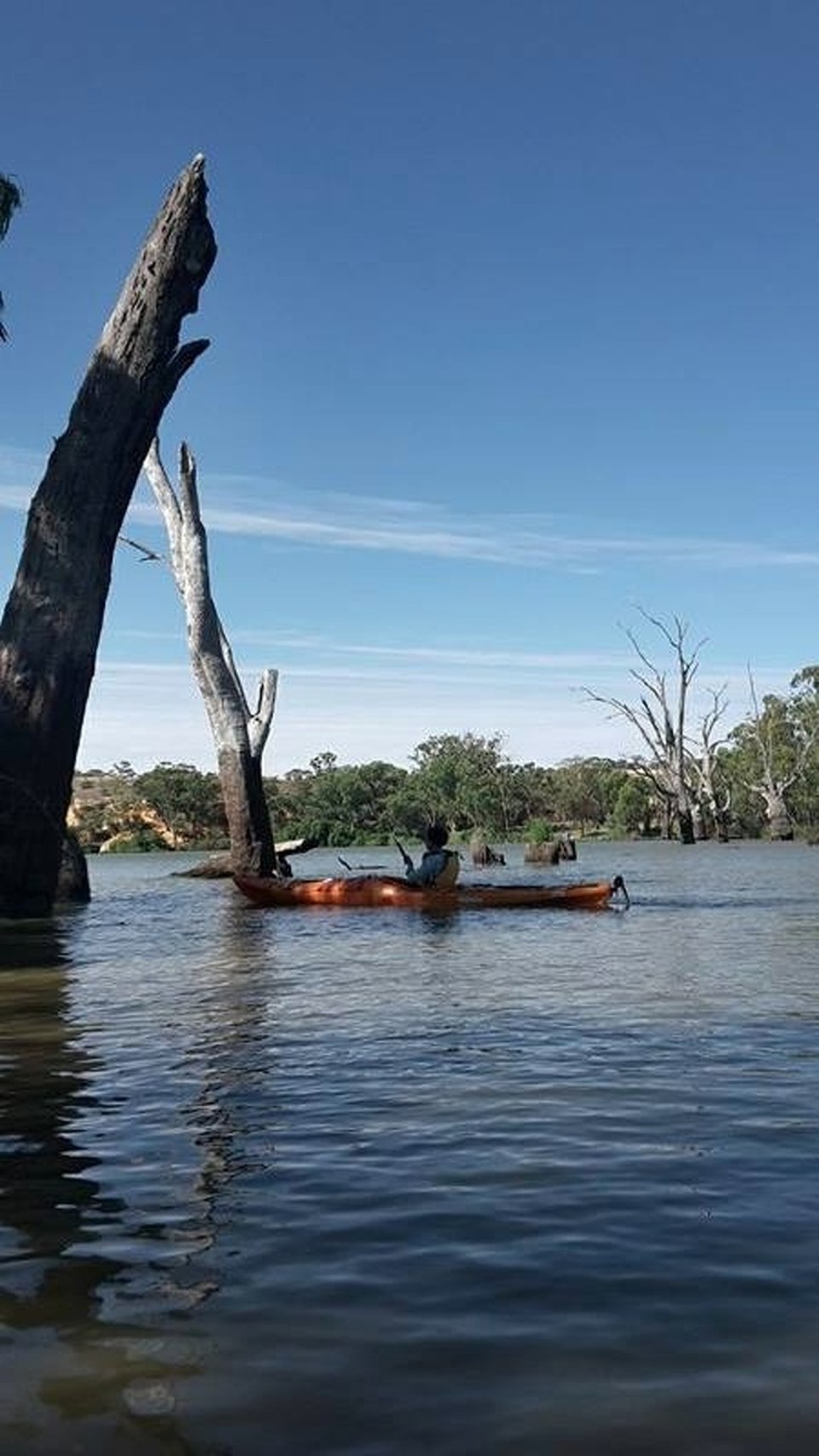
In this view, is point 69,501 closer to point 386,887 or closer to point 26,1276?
point 386,887

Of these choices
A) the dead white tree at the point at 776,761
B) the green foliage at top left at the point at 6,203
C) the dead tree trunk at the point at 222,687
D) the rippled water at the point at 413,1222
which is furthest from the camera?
the dead white tree at the point at 776,761

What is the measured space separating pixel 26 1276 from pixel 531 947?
12.6 meters

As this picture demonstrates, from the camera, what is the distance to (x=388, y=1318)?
4148 mm

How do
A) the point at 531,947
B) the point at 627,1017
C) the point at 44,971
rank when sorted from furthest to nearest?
the point at 531,947, the point at 44,971, the point at 627,1017

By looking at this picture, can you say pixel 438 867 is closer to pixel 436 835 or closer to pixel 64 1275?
pixel 436 835

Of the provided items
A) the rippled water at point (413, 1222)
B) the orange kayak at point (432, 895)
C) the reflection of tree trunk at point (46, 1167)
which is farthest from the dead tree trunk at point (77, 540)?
the rippled water at point (413, 1222)

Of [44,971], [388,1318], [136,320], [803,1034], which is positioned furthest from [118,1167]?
[136,320]

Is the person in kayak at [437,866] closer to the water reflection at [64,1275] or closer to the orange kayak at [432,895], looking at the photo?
the orange kayak at [432,895]

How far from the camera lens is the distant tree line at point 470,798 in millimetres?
87312

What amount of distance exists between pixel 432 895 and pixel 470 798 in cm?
8097

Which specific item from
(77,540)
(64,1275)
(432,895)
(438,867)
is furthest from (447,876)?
(64,1275)

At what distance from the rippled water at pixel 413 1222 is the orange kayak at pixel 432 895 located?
419 inches

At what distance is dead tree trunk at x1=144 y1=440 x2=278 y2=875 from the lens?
3253 cm

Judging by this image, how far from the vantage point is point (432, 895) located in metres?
23.1
